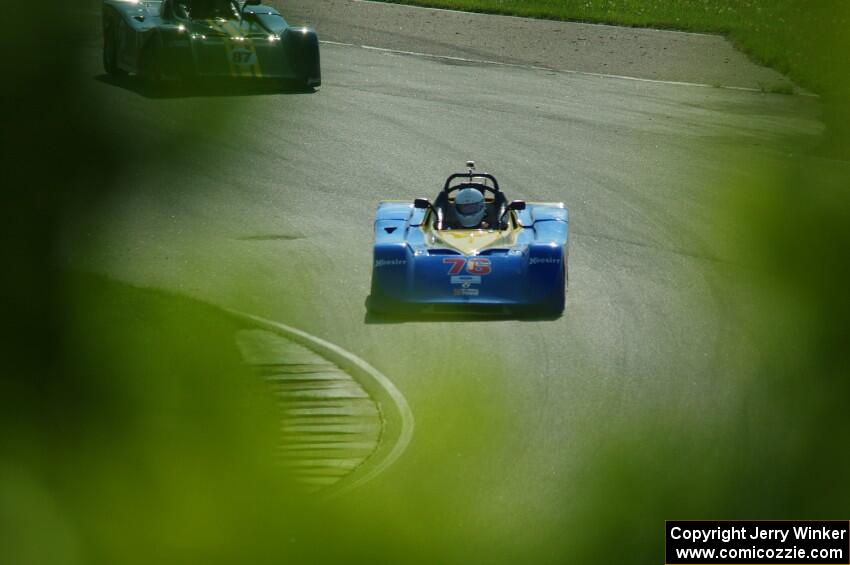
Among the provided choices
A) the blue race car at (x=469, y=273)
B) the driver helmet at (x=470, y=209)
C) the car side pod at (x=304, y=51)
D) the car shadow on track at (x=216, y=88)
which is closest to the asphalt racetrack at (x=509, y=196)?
the car shadow on track at (x=216, y=88)

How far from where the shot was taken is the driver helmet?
13047mm

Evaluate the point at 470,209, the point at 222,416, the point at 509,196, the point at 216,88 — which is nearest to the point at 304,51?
the point at 509,196

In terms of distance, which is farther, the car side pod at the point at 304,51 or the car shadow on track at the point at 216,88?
the car side pod at the point at 304,51

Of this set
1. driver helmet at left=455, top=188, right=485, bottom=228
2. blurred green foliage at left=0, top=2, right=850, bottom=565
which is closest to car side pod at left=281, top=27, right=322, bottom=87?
driver helmet at left=455, top=188, right=485, bottom=228

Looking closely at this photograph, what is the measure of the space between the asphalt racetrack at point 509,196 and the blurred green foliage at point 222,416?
46 mm

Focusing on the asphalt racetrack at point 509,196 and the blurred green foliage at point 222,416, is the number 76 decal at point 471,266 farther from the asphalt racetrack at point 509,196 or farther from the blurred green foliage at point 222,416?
the blurred green foliage at point 222,416

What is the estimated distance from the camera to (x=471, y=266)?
12.0 metres

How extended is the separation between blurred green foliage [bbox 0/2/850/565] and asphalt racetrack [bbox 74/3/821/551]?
5cm

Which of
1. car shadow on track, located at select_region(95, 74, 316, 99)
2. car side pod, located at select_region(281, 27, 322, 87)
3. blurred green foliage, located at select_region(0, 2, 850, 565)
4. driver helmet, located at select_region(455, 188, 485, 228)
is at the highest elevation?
car side pod, located at select_region(281, 27, 322, 87)

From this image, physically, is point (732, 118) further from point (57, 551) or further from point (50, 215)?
point (57, 551)

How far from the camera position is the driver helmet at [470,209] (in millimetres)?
13047

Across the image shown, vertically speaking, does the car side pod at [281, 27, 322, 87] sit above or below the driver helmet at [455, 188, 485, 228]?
above

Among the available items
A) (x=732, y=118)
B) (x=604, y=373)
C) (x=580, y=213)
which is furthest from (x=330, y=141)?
(x=732, y=118)

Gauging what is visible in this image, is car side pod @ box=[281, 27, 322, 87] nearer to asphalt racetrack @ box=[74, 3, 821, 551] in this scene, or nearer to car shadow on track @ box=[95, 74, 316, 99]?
asphalt racetrack @ box=[74, 3, 821, 551]
